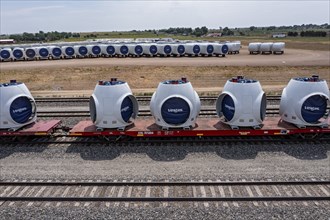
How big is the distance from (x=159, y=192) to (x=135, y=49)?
47172 mm

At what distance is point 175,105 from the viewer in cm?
1336

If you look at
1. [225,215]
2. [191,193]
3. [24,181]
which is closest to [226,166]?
[191,193]

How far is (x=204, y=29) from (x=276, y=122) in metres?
184

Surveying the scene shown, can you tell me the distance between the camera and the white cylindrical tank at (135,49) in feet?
181

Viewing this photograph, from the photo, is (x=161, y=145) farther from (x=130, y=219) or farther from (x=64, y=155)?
(x=130, y=219)

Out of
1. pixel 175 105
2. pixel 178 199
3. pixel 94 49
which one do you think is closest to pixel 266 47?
pixel 94 49

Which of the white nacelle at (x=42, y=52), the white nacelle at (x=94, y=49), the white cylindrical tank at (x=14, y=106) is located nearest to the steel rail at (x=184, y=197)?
the white cylindrical tank at (x=14, y=106)

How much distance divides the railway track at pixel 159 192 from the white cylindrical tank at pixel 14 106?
12.9ft

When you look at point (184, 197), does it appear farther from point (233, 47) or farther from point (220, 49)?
point (233, 47)

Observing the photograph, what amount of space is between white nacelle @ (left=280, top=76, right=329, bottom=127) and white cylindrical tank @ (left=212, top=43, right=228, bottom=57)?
137 ft

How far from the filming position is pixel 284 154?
503 inches

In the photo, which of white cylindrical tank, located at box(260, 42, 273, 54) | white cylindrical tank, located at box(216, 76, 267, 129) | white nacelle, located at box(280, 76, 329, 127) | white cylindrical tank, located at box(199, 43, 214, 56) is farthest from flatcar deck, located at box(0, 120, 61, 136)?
white cylindrical tank, located at box(260, 42, 273, 54)

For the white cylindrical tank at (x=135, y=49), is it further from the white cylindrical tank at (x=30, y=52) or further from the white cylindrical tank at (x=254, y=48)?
the white cylindrical tank at (x=254, y=48)

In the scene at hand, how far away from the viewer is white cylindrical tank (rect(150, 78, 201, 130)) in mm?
13312
